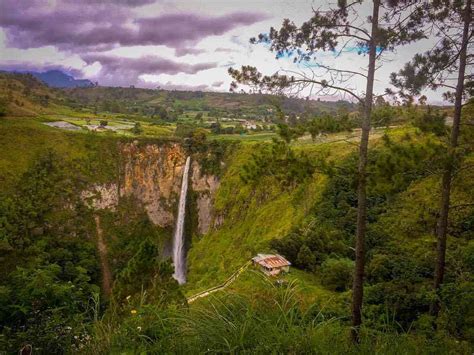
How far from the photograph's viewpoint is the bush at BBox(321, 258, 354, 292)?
19.8 m

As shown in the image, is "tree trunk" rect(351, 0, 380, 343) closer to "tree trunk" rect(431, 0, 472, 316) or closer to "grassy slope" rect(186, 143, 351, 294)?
"tree trunk" rect(431, 0, 472, 316)

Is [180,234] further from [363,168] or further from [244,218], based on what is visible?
[363,168]

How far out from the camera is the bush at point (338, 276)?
19.8 metres

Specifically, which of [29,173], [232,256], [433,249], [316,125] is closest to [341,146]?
[232,256]

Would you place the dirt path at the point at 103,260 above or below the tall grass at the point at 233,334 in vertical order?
below

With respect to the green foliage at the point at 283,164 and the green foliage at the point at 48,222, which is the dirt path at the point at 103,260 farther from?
the green foliage at the point at 283,164

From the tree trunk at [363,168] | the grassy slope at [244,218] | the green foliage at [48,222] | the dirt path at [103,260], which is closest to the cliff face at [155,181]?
the dirt path at [103,260]

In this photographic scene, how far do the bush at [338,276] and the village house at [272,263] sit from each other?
2442mm

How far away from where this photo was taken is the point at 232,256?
112ft

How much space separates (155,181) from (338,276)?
38.9m

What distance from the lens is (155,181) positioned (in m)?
54.7

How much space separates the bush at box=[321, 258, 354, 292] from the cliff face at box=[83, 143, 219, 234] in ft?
108

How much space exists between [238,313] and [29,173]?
50.7m

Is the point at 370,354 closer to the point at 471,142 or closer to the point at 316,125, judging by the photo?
the point at 316,125
